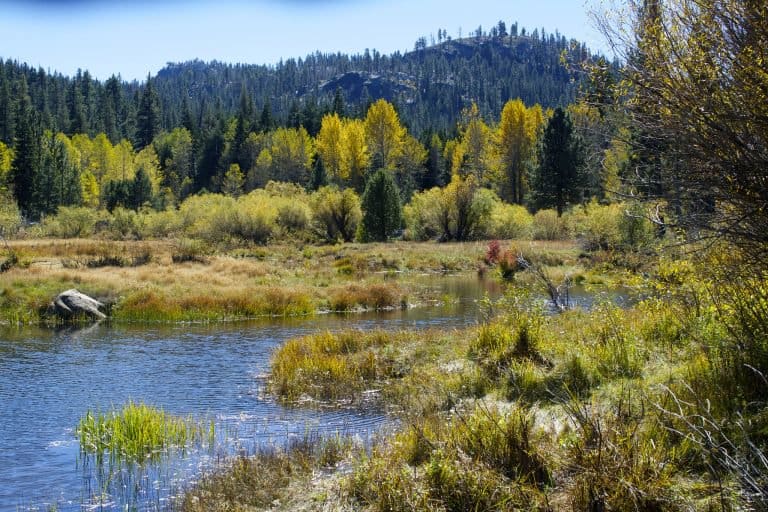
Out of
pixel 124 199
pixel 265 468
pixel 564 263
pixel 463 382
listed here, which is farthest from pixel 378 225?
pixel 265 468

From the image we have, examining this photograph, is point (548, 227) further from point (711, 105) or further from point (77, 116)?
point (77, 116)

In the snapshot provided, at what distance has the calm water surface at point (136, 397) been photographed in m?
9.09

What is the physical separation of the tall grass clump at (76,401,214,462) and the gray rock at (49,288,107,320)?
1485 centimetres

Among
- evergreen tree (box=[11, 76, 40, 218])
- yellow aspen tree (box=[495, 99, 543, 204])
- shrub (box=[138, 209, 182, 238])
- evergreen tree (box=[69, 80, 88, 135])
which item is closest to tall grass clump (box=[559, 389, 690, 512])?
shrub (box=[138, 209, 182, 238])

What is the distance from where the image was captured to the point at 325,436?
10.7 meters

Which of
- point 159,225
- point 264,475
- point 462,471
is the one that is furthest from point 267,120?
point 462,471

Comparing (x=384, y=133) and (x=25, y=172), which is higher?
(x=384, y=133)

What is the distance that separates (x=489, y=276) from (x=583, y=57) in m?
31.9

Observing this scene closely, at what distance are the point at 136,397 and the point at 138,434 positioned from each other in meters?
3.49

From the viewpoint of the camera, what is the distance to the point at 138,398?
13.7m

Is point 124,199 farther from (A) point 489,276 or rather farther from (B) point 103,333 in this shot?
(B) point 103,333

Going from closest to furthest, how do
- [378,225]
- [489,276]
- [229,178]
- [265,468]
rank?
[265,468] < [489,276] < [378,225] < [229,178]

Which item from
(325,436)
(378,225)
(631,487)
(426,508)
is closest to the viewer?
(631,487)

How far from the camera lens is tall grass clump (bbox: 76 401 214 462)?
10297mm
